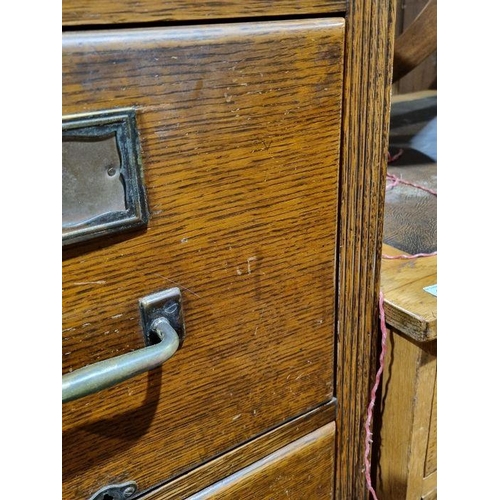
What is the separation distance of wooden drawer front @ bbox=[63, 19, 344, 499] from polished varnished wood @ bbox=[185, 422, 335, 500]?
0.04m

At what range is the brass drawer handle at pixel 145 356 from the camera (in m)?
0.33

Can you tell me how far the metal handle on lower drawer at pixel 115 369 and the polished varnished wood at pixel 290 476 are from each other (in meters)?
0.16

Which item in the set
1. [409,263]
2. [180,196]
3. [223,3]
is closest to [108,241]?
[180,196]

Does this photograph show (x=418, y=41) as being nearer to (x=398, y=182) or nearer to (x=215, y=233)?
(x=398, y=182)

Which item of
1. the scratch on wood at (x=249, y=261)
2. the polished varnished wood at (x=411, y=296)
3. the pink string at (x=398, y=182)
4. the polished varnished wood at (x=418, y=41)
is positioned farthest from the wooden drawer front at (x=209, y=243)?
the polished varnished wood at (x=418, y=41)

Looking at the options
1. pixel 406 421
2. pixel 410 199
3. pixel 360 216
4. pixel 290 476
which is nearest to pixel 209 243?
pixel 360 216

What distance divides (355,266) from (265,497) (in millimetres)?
211

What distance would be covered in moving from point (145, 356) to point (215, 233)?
0.09 meters

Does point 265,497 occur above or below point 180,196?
below

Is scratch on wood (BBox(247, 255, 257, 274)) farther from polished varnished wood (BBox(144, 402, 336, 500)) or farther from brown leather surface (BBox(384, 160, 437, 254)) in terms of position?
brown leather surface (BBox(384, 160, 437, 254))

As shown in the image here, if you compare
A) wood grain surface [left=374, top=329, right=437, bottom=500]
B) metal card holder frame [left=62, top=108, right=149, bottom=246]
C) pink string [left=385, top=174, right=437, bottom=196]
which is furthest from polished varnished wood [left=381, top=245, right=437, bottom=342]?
metal card holder frame [left=62, top=108, right=149, bottom=246]

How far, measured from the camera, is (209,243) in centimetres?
38

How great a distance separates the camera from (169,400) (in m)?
0.40

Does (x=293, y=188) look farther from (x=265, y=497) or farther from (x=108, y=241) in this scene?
(x=265, y=497)
